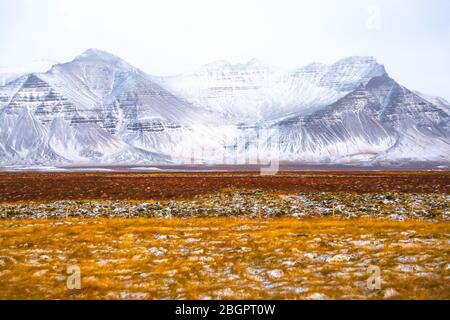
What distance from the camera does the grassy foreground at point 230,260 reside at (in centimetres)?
1390

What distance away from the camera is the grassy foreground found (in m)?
13.9

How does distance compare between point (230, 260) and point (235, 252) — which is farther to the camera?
point (235, 252)

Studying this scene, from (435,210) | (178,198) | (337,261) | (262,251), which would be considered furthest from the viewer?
(178,198)

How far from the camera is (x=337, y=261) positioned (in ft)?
55.6

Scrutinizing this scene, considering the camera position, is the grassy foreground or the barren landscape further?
the barren landscape

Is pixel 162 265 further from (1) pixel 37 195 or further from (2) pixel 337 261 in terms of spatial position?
(1) pixel 37 195

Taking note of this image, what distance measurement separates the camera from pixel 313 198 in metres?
42.7

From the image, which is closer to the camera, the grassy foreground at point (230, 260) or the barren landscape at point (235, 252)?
the grassy foreground at point (230, 260)

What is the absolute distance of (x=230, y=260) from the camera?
17875mm

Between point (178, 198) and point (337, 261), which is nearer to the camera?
point (337, 261)

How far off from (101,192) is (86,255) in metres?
35.3

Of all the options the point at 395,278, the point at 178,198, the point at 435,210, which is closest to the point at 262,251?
the point at 395,278
